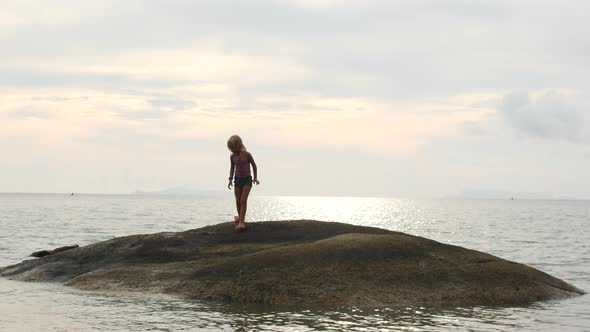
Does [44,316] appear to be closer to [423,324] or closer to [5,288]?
[5,288]

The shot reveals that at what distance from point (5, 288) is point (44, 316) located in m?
4.76

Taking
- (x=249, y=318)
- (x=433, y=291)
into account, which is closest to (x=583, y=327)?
(x=433, y=291)

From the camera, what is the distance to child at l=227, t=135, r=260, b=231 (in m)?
19.4

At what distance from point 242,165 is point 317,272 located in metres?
4.96

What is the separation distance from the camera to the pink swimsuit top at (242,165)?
19438mm

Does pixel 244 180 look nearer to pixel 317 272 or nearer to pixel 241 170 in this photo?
pixel 241 170

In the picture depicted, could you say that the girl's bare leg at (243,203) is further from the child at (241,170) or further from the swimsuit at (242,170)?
the swimsuit at (242,170)

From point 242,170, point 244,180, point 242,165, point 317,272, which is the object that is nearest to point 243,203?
point 244,180

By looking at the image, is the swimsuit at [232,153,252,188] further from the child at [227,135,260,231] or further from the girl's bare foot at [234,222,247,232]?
the girl's bare foot at [234,222,247,232]

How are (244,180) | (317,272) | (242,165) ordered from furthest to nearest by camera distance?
(244,180) < (242,165) < (317,272)

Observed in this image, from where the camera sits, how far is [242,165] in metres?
19.5

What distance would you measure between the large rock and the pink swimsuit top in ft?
5.81

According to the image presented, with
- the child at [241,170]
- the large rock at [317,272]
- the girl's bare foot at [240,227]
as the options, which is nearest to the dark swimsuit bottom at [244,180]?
the child at [241,170]

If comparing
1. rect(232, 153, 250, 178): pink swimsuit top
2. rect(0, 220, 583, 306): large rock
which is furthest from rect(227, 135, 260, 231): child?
rect(0, 220, 583, 306): large rock
